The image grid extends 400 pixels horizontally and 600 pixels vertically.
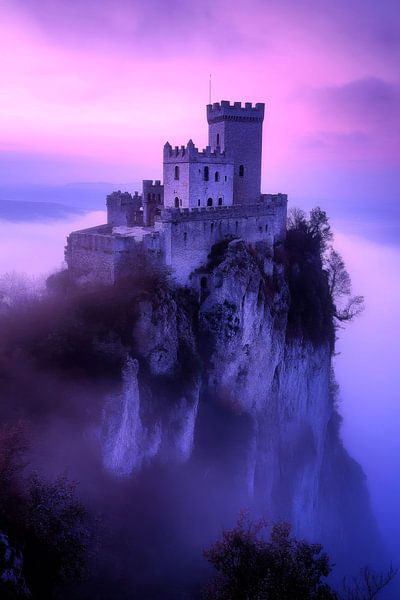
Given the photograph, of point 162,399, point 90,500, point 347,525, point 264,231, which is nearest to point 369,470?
point 347,525

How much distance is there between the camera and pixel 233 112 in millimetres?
41531

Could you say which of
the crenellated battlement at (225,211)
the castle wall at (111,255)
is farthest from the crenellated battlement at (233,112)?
the castle wall at (111,255)

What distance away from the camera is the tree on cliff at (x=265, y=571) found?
1745 cm

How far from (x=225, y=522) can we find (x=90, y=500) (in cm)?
1226

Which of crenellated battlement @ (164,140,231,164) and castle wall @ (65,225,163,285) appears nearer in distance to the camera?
castle wall @ (65,225,163,285)

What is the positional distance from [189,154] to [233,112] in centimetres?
770

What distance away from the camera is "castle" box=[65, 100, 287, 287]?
104 feet

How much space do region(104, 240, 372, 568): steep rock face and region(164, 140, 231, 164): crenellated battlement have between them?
22.4 feet

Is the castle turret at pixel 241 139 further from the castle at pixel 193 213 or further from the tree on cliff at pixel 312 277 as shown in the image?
the tree on cliff at pixel 312 277

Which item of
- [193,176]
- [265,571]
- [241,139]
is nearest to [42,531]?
[265,571]

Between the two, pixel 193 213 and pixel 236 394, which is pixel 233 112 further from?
pixel 236 394

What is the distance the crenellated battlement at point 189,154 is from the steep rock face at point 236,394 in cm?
683

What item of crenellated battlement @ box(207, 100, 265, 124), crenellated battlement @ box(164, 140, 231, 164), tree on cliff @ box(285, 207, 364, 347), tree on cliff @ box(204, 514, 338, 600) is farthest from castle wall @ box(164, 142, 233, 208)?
tree on cliff @ box(204, 514, 338, 600)

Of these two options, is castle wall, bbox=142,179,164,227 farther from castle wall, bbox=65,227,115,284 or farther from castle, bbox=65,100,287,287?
castle wall, bbox=65,227,115,284
